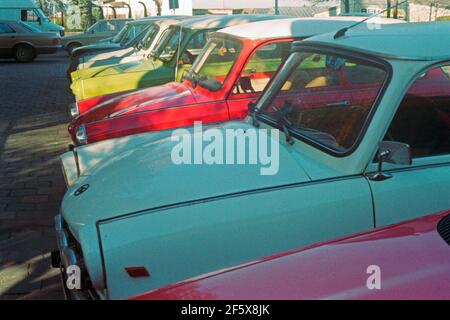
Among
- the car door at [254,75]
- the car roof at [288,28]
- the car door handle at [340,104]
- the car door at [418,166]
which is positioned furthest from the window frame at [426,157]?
the car roof at [288,28]

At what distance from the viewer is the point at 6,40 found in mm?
20656

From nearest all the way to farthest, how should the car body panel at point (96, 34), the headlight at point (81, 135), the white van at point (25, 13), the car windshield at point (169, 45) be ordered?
the headlight at point (81, 135) < the car windshield at point (169, 45) < the car body panel at point (96, 34) < the white van at point (25, 13)

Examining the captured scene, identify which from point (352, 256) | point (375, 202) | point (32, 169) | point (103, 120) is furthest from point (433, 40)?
point (32, 169)

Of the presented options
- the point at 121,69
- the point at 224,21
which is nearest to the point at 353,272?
the point at 224,21

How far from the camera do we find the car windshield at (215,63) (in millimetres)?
4975

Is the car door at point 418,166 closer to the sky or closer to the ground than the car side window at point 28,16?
closer to the ground

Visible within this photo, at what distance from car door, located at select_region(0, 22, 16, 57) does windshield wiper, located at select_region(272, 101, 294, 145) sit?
63.9 feet

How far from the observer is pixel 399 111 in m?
2.78

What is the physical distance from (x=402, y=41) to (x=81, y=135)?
2.87m

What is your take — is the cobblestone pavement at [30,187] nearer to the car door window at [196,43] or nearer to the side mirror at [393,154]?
the car door window at [196,43]

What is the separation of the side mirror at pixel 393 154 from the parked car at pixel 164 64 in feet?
13.8
